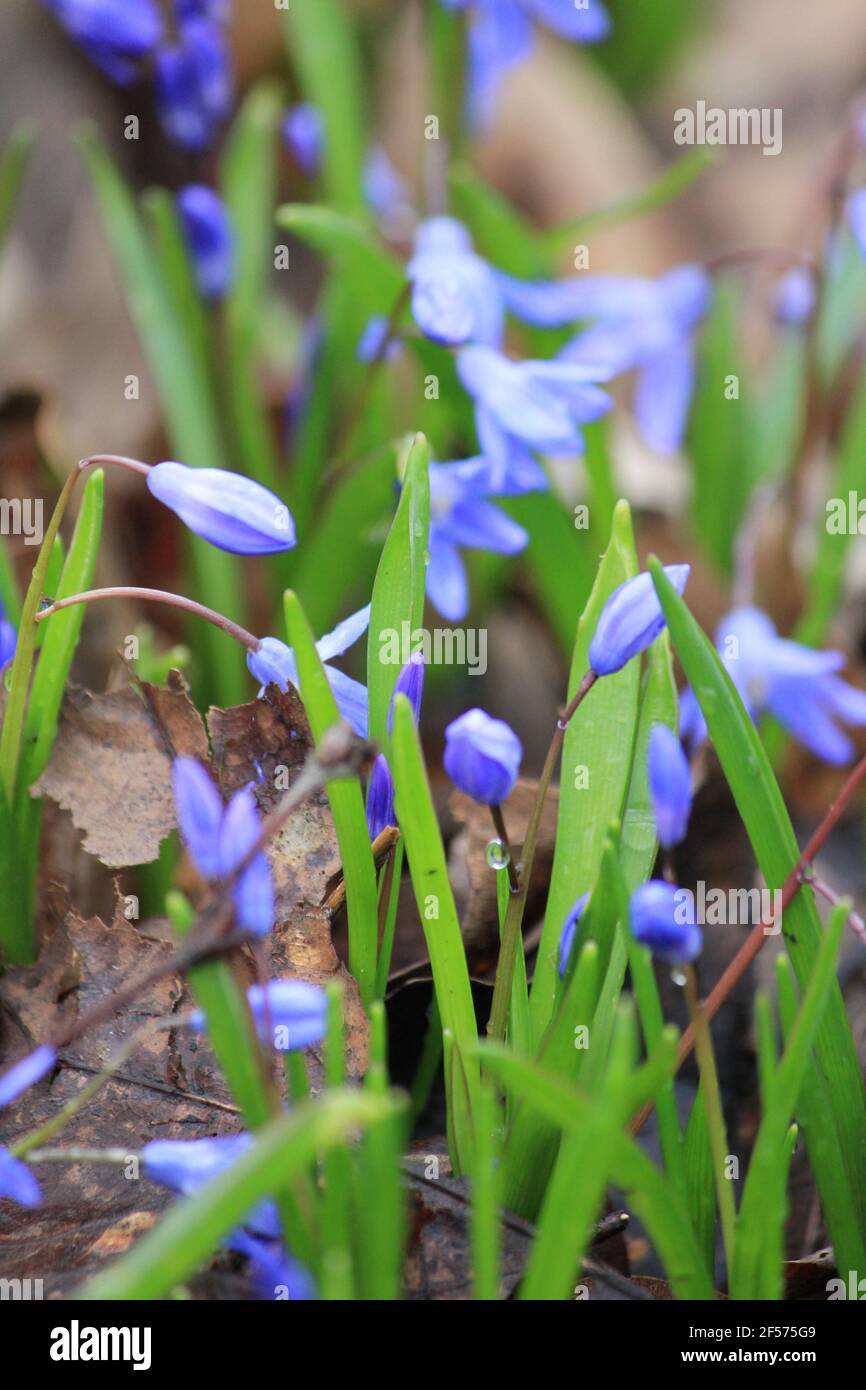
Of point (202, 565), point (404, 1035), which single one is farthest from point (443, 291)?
point (404, 1035)

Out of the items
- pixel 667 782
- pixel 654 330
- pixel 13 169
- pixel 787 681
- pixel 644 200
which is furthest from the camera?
pixel 654 330

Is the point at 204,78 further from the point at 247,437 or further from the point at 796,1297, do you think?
the point at 796,1297

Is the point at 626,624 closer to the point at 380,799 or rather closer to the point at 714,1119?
the point at 380,799

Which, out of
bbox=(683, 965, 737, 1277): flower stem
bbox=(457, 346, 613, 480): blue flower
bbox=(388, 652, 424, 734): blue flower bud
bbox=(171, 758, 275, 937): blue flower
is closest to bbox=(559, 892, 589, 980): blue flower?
bbox=(683, 965, 737, 1277): flower stem

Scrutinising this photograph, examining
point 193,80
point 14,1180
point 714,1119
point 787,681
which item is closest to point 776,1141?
point 714,1119

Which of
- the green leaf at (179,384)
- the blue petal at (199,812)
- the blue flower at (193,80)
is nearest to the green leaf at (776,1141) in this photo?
the blue petal at (199,812)

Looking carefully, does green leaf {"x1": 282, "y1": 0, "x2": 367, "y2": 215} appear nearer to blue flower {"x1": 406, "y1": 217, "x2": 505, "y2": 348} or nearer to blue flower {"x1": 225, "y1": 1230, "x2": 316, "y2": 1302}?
blue flower {"x1": 406, "y1": 217, "x2": 505, "y2": 348}
